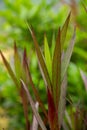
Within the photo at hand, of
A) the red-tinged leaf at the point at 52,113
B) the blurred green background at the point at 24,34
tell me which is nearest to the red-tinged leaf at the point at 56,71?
the red-tinged leaf at the point at 52,113

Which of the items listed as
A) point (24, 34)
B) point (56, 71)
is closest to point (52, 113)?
point (56, 71)

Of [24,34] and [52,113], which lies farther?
[24,34]

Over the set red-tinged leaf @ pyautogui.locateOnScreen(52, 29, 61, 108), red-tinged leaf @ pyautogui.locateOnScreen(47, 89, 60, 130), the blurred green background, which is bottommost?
the blurred green background

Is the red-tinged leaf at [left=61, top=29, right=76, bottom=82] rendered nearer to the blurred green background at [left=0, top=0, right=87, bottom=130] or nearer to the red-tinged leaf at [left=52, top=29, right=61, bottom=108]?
the red-tinged leaf at [left=52, top=29, right=61, bottom=108]

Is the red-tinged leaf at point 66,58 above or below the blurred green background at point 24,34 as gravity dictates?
above

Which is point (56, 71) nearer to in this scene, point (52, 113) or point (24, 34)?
point (52, 113)

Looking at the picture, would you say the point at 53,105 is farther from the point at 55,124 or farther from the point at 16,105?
the point at 16,105

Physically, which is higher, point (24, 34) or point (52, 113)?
point (52, 113)

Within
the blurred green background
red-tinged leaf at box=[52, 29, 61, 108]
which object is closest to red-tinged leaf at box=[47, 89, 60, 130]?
red-tinged leaf at box=[52, 29, 61, 108]

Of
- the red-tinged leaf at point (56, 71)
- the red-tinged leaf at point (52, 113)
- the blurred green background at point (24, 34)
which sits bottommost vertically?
the blurred green background at point (24, 34)

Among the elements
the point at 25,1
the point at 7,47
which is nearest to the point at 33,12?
the point at 25,1

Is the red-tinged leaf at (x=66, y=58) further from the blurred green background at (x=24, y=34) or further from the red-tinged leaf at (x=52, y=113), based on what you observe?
the blurred green background at (x=24, y=34)
